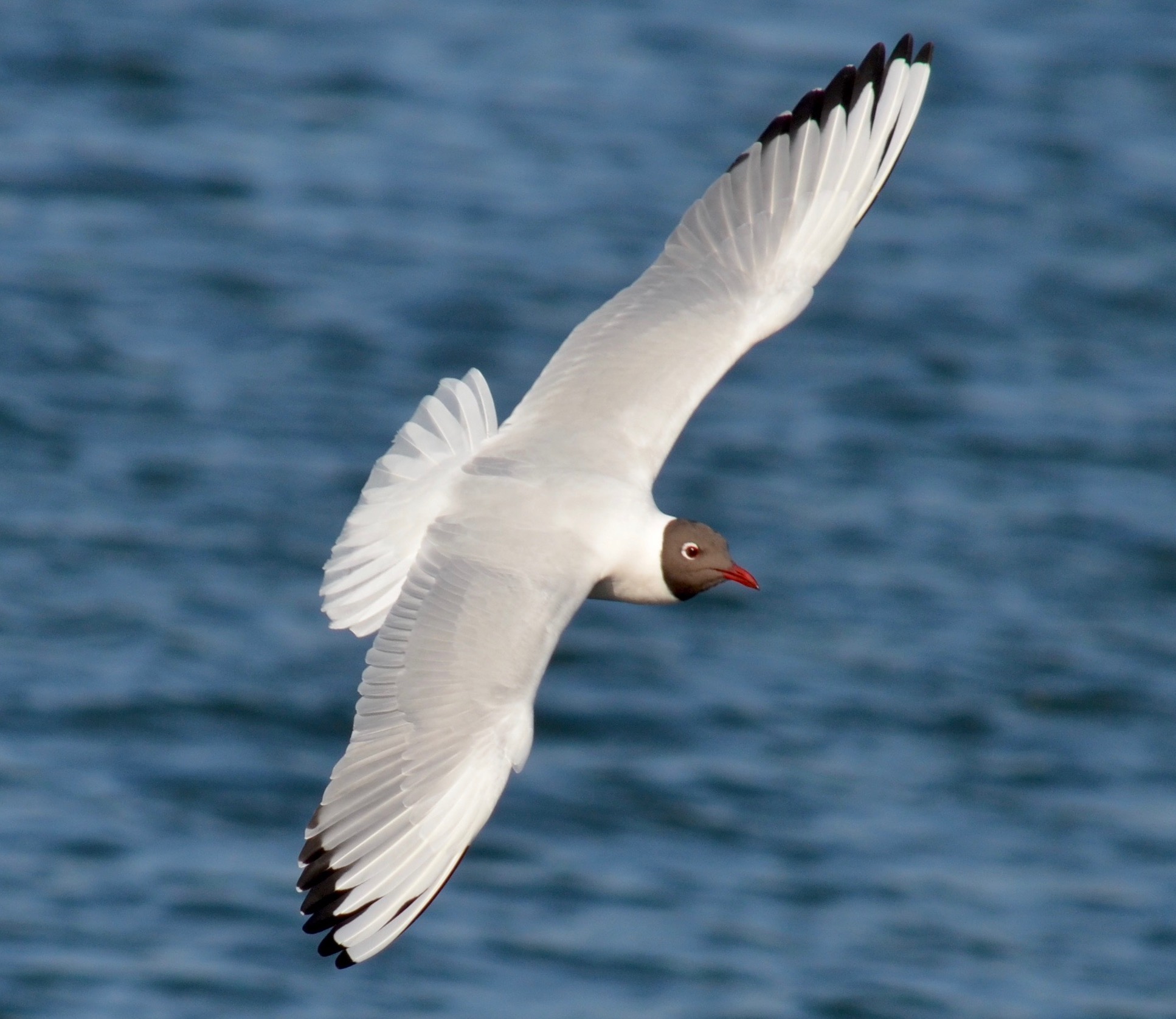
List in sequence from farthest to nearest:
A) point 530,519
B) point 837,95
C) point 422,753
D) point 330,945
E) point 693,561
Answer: point 837,95 < point 693,561 < point 530,519 < point 422,753 < point 330,945

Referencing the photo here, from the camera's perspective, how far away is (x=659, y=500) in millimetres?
12703

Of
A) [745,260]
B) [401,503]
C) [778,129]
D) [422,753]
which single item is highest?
[778,129]

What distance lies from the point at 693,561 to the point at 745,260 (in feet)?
3.76

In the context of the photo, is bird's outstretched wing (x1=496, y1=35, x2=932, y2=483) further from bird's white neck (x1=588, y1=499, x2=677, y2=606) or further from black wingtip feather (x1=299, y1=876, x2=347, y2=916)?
black wingtip feather (x1=299, y1=876, x2=347, y2=916)

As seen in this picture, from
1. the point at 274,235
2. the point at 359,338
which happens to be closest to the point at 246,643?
the point at 359,338

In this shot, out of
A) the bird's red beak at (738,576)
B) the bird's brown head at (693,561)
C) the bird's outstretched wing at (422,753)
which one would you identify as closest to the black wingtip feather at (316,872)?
the bird's outstretched wing at (422,753)

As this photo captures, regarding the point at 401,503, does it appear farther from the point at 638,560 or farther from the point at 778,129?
the point at 778,129

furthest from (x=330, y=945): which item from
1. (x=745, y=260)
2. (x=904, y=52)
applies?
(x=904, y=52)

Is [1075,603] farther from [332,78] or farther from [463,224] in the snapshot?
[332,78]

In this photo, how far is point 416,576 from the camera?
562 cm

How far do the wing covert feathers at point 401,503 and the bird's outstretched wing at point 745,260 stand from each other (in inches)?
5.8

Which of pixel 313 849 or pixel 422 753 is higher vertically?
pixel 422 753

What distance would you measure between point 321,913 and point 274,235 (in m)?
10.4

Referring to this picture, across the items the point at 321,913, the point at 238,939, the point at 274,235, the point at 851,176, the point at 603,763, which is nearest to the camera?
the point at 321,913
